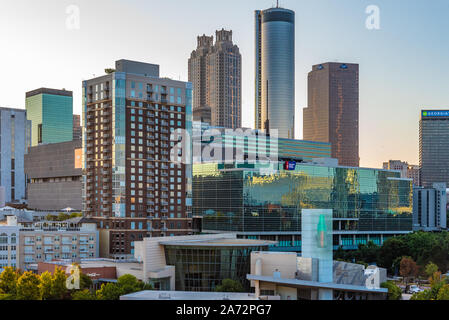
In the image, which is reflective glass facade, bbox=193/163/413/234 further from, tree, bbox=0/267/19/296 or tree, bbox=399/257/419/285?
tree, bbox=0/267/19/296

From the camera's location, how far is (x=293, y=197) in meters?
107

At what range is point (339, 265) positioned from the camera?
47406 mm

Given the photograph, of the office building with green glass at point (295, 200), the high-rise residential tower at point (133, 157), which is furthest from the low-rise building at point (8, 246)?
the office building with green glass at point (295, 200)

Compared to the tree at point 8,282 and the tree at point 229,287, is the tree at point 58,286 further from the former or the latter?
the tree at point 229,287

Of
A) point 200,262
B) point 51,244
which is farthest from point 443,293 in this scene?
point 51,244

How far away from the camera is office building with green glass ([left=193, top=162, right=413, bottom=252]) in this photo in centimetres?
10344

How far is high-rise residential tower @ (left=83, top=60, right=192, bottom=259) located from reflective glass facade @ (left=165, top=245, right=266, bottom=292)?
1309 inches

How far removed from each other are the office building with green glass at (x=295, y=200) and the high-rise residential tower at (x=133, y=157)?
8.38 metres

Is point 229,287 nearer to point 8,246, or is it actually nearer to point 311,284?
point 311,284

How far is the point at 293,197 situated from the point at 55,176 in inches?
3140

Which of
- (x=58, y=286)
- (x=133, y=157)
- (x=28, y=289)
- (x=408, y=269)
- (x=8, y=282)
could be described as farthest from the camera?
(x=133, y=157)

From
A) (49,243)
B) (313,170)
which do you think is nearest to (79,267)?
(49,243)
